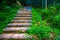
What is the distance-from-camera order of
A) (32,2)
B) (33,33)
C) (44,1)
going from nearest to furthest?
1. (33,33)
2. (44,1)
3. (32,2)

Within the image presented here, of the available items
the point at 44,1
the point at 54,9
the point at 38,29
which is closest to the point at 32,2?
the point at 44,1

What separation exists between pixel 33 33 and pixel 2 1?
21.3ft

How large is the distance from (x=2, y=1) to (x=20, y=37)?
21.4 feet

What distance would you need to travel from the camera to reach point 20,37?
4.64m

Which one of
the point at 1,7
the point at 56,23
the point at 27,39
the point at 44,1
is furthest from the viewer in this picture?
the point at 44,1

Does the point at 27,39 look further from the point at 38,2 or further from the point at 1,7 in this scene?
the point at 38,2

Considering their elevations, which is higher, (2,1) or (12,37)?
(2,1)

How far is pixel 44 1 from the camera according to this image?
1146cm

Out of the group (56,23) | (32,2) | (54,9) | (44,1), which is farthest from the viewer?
(32,2)

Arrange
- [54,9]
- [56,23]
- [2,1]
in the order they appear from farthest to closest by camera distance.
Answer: [2,1]
[54,9]
[56,23]

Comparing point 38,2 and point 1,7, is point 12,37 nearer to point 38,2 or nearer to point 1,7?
point 1,7

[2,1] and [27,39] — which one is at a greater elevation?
[2,1]

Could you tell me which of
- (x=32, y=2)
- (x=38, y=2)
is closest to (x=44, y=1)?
(x=38, y=2)

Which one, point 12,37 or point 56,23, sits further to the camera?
point 56,23
